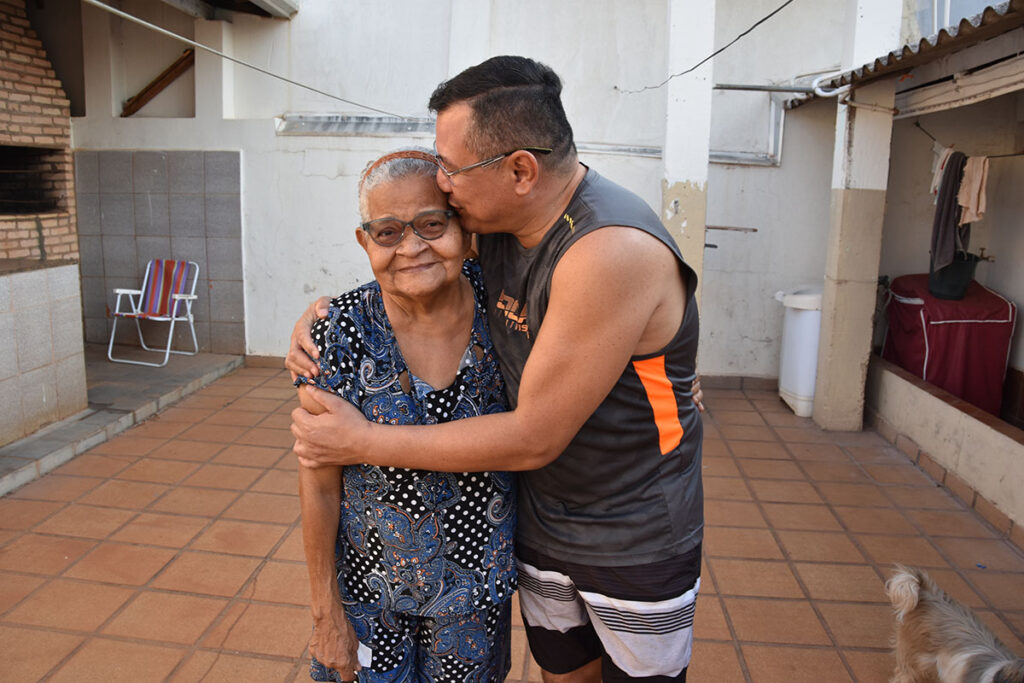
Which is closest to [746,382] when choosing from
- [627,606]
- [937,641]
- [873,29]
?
[873,29]

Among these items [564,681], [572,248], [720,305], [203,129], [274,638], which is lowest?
[274,638]

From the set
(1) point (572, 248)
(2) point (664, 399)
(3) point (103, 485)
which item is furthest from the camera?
(3) point (103, 485)

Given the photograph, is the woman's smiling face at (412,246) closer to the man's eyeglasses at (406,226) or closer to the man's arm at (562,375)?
the man's eyeglasses at (406,226)

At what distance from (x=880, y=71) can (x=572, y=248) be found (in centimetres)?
444

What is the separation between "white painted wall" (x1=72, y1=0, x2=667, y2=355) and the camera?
659cm

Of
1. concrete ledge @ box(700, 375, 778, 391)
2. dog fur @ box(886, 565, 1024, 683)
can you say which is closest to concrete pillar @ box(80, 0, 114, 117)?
concrete ledge @ box(700, 375, 778, 391)

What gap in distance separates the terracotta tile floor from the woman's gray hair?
209cm

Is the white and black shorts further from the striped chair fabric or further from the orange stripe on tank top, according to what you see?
the striped chair fabric

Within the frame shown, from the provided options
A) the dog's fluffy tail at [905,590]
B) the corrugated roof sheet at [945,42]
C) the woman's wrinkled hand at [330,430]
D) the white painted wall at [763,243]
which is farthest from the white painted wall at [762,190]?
the woman's wrinkled hand at [330,430]

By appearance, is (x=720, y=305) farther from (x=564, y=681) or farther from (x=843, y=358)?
(x=564, y=681)

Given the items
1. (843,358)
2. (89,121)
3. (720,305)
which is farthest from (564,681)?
(89,121)

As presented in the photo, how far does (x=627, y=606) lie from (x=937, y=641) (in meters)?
1.49

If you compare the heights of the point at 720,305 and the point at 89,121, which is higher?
the point at 89,121

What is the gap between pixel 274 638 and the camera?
3.07 m
